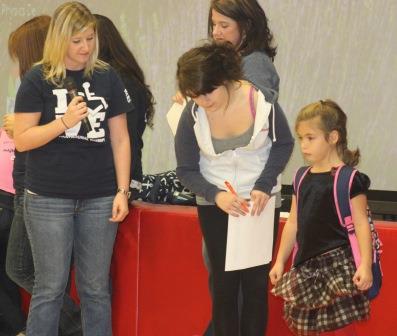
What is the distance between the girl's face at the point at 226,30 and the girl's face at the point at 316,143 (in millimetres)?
418

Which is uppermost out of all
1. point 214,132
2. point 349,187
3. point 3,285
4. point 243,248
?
point 214,132

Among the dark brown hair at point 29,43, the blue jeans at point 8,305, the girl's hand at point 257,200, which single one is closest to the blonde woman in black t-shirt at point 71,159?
the dark brown hair at point 29,43

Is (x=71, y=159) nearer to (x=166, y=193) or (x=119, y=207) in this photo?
(x=119, y=207)

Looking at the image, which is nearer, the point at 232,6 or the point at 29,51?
the point at 232,6

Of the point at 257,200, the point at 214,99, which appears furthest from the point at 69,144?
the point at 257,200

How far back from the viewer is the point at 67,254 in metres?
2.74

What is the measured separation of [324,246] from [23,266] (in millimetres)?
1301

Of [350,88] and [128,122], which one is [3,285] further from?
[350,88]

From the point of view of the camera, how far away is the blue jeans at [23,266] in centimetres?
296

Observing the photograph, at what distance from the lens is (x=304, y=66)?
4242 mm

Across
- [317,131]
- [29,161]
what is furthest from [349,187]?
[29,161]

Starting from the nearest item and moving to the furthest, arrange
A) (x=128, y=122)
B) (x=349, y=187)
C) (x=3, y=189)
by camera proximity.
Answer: (x=349, y=187) < (x=128, y=122) < (x=3, y=189)

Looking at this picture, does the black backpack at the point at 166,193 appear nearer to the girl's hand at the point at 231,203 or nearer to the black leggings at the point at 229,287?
the black leggings at the point at 229,287

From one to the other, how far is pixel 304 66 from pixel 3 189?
1.92 m
